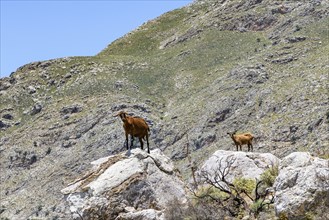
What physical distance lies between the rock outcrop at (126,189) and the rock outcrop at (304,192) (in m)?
3.95

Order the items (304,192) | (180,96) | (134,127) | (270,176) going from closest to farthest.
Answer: (304,192) < (270,176) < (134,127) < (180,96)

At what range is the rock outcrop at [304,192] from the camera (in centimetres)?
1555

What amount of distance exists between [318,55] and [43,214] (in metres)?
45.4

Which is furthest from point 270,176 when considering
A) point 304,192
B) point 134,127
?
point 134,127

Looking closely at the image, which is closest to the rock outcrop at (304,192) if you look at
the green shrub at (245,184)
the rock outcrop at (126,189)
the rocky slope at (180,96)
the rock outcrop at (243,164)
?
the green shrub at (245,184)

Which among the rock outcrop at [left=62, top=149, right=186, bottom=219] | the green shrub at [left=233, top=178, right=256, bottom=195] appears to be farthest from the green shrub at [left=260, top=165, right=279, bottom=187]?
the rock outcrop at [left=62, top=149, right=186, bottom=219]

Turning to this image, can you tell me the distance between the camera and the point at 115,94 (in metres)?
118

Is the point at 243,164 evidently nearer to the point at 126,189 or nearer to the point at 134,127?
the point at 134,127

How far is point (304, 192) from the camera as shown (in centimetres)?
1577

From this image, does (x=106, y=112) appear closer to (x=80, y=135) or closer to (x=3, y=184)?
(x=80, y=135)

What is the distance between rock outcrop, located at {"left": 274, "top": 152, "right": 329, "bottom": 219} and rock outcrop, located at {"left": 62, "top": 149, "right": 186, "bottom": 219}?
395 cm

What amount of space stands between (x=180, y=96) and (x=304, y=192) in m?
101

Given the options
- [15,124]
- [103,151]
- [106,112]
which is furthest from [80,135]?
[15,124]

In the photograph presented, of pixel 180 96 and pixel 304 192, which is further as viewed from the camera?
pixel 180 96
